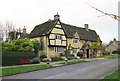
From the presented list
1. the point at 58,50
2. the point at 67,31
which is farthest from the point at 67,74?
the point at 67,31

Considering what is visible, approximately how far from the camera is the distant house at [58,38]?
160 feet

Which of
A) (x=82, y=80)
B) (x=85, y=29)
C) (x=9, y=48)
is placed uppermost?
(x=85, y=29)

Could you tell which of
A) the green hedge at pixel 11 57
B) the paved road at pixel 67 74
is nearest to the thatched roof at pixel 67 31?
the green hedge at pixel 11 57

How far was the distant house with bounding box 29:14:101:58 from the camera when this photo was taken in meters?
48.7

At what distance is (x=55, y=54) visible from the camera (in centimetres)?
5000

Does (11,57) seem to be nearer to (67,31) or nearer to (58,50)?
(58,50)

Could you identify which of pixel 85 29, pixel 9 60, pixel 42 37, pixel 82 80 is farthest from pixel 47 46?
pixel 82 80

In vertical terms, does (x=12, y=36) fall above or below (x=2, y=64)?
above

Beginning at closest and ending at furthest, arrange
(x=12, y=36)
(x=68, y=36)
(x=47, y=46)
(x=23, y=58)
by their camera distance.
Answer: (x=23, y=58)
(x=47, y=46)
(x=68, y=36)
(x=12, y=36)

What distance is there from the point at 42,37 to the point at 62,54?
225 inches

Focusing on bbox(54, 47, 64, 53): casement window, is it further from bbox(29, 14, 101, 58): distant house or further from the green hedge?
the green hedge

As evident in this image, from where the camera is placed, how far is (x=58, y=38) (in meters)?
50.3

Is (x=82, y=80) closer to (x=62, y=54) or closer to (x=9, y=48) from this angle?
(x=9, y=48)

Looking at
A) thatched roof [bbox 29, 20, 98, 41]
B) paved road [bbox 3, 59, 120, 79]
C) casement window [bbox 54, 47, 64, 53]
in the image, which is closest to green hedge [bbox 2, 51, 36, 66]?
paved road [bbox 3, 59, 120, 79]
